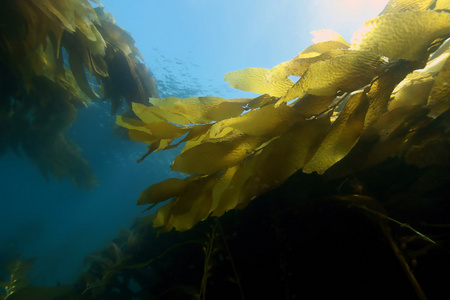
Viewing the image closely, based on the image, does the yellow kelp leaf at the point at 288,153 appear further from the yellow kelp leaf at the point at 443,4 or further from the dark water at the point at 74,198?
the dark water at the point at 74,198

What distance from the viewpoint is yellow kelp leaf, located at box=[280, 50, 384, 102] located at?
0.55 m

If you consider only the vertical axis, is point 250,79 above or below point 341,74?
above

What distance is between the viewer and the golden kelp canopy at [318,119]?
0.55 m

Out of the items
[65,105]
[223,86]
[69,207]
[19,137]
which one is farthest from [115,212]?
[65,105]

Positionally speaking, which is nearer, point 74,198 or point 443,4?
point 443,4

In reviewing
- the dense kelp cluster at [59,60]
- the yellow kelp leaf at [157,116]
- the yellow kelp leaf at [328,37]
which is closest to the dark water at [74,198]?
the dense kelp cluster at [59,60]

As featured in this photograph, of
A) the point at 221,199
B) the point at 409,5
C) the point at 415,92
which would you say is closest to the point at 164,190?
the point at 221,199

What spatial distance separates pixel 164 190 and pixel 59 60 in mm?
1969

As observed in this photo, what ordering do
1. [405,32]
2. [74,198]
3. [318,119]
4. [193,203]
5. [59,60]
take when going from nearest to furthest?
[405,32] → [318,119] → [193,203] → [59,60] → [74,198]

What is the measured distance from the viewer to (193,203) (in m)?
0.75

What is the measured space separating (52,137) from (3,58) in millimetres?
4109

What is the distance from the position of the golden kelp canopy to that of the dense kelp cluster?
1.37m

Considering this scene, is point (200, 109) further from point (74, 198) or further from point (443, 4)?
point (74, 198)

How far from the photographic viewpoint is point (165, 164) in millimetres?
22828
